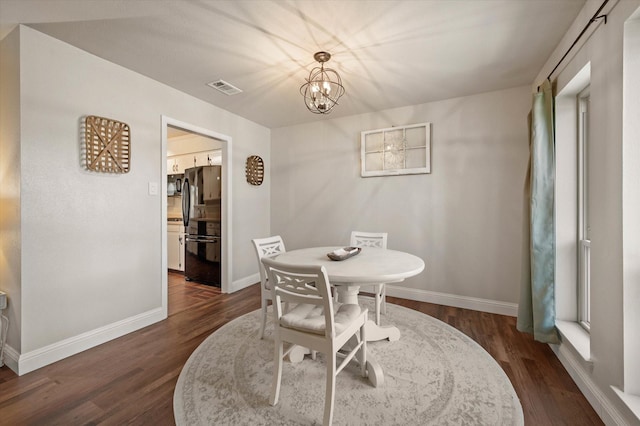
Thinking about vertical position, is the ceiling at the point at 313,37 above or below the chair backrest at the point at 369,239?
above

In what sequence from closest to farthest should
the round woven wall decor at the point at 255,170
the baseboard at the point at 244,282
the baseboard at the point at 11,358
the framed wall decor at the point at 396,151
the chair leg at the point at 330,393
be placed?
the chair leg at the point at 330,393 → the baseboard at the point at 11,358 → the framed wall decor at the point at 396,151 → the baseboard at the point at 244,282 → the round woven wall decor at the point at 255,170

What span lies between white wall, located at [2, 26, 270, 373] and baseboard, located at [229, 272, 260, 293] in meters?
1.06

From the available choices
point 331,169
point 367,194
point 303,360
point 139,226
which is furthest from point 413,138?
point 139,226

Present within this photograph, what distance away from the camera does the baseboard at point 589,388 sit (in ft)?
4.65

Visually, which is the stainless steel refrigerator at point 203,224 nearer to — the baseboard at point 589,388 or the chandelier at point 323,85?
→ the chandelier at point 323,85

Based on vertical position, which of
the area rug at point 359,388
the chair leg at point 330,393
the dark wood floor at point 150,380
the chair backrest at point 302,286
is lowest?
the dark wood floor at point 150,380

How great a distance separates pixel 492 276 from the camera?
10.1ft

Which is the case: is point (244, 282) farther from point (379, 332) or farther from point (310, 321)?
point (310, 321)

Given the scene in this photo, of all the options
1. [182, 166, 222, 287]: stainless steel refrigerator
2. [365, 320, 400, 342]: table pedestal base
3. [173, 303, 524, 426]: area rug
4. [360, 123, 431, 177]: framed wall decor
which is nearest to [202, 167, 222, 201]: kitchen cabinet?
[182, 166, 222, 287]: stainless steel refrigerator

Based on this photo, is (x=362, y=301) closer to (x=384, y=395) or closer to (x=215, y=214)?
(x=384, y=395)

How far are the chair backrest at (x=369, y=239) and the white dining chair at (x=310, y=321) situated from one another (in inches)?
52.0

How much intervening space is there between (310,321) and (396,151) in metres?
2.64

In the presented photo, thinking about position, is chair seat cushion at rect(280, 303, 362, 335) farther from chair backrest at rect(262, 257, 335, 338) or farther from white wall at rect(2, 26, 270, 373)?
white wall at rect(2, 26, 270, 373)

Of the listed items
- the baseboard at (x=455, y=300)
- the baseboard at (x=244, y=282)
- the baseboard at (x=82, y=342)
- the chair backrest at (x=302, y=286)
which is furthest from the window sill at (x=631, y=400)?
the baseboard at (x=244, y=282)
